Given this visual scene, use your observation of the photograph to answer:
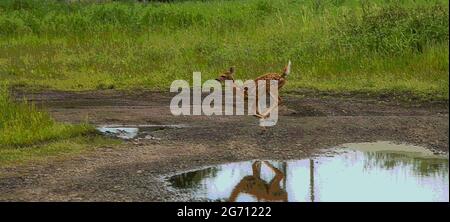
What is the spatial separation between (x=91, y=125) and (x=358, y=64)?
6.03m

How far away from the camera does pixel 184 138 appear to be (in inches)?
335

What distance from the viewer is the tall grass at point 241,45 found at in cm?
1284

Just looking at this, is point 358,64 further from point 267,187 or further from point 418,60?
point 267,187

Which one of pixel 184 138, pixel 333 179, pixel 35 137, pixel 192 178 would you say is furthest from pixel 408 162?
pixel 35 137

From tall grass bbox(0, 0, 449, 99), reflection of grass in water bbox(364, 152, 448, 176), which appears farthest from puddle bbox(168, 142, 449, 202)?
tall grass bbox(0, 0, 449, 99)

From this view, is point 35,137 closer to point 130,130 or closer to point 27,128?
point 27,128

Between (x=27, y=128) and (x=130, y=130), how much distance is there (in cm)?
132

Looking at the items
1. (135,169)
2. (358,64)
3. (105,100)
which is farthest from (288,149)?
(358,64)

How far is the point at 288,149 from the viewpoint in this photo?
7.87m

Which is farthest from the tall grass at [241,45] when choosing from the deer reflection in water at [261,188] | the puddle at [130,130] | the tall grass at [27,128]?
the deer reflection in water at [261,188]

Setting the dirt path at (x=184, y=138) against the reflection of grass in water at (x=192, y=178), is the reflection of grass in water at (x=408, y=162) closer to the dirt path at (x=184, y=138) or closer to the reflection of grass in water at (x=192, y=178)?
the dirt path at (x=184, y=138)

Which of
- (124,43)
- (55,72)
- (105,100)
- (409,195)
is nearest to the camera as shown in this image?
(409,195)

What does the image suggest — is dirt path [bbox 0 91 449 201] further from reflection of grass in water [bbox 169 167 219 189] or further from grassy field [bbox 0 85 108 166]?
grassy field [bbox 0 85 108 166]

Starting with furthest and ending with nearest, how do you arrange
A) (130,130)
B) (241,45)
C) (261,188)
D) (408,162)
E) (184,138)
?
1. (241,45)
2. (130,130)
3. (184,138)
4. (408,162)
5. (261,188)
